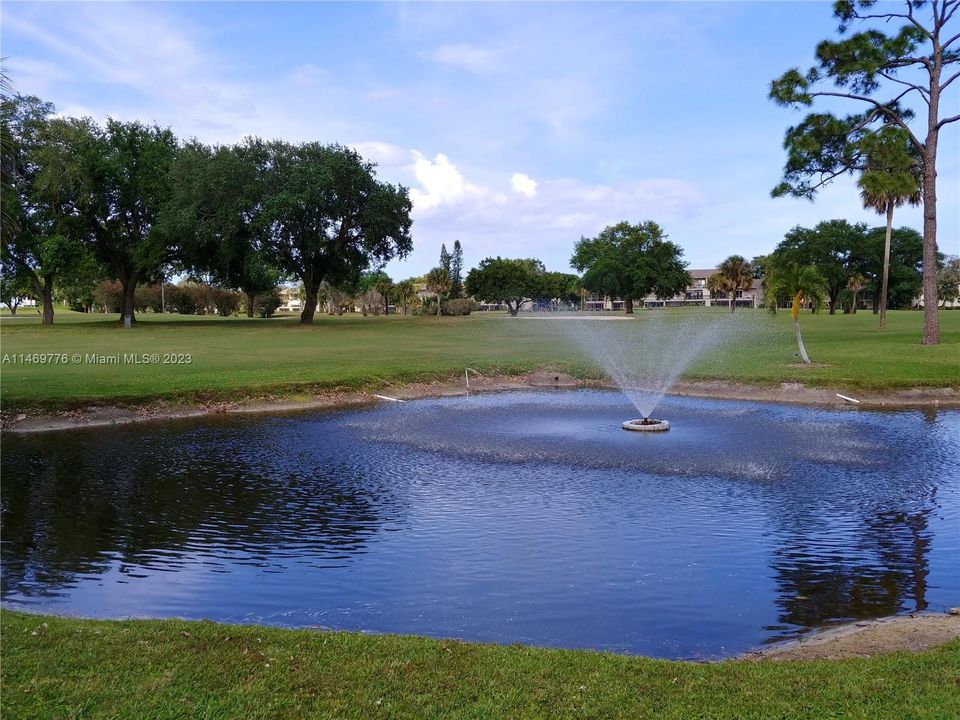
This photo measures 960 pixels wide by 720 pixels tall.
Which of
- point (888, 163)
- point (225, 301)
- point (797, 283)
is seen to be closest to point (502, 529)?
point (797, 283)

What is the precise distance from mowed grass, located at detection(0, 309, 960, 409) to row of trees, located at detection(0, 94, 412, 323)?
42.6 ft

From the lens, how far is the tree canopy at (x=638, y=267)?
122875mm

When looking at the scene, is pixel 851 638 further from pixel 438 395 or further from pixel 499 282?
pixel 499 282

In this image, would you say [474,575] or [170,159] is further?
[170,159]

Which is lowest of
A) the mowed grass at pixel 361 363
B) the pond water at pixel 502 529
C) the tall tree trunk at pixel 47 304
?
the pond water at pixel 502 529

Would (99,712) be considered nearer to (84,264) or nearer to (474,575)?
(474,575)

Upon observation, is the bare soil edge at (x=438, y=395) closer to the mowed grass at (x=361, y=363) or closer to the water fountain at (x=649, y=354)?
the mowed grass at (x=361, y=363)

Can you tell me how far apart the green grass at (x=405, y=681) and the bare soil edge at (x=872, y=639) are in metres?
0.76

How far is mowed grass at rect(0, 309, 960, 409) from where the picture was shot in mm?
30266

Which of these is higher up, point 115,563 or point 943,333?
point 943,333

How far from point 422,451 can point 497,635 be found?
1193 cm

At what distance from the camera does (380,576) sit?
11.9 meters

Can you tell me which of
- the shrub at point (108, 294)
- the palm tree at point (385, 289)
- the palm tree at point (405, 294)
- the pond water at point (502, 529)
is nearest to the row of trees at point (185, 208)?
the pond water at point (502, 529)

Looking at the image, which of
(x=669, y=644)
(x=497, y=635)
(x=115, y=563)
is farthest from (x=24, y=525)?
(x=669, y=644)
